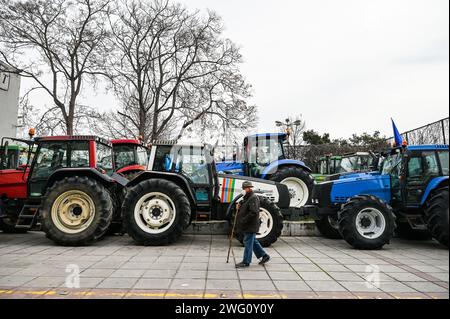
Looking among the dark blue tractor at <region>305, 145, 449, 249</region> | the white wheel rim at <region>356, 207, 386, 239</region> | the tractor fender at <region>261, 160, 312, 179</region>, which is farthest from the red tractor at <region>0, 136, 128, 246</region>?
the white wheel rim at <region>356, 207, 386, 239</region>

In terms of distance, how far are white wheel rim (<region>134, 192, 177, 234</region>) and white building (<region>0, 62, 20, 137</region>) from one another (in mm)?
12628

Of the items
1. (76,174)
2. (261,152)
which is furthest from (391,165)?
(76,174)

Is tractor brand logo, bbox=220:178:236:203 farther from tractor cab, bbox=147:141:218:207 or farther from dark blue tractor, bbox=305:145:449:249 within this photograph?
dark blue tractor, bbox=305:145:449:249

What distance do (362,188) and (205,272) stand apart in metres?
4.82

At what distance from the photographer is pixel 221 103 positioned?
68.8 ft

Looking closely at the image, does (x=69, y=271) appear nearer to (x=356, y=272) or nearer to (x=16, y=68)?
(x=356, y=272)

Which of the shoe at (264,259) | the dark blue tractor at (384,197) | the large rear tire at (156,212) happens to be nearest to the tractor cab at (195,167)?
the large rear tire at (156,212)

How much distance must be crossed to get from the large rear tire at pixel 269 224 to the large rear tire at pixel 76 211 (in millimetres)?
3137

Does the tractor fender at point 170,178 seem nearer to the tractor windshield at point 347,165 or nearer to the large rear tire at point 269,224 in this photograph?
the large rear tire at point 269,224

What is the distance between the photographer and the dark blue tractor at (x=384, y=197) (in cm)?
744

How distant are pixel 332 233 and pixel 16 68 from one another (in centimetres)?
1619

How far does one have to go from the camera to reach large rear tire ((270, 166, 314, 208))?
33.8 feet

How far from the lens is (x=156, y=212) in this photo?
25.3ft
